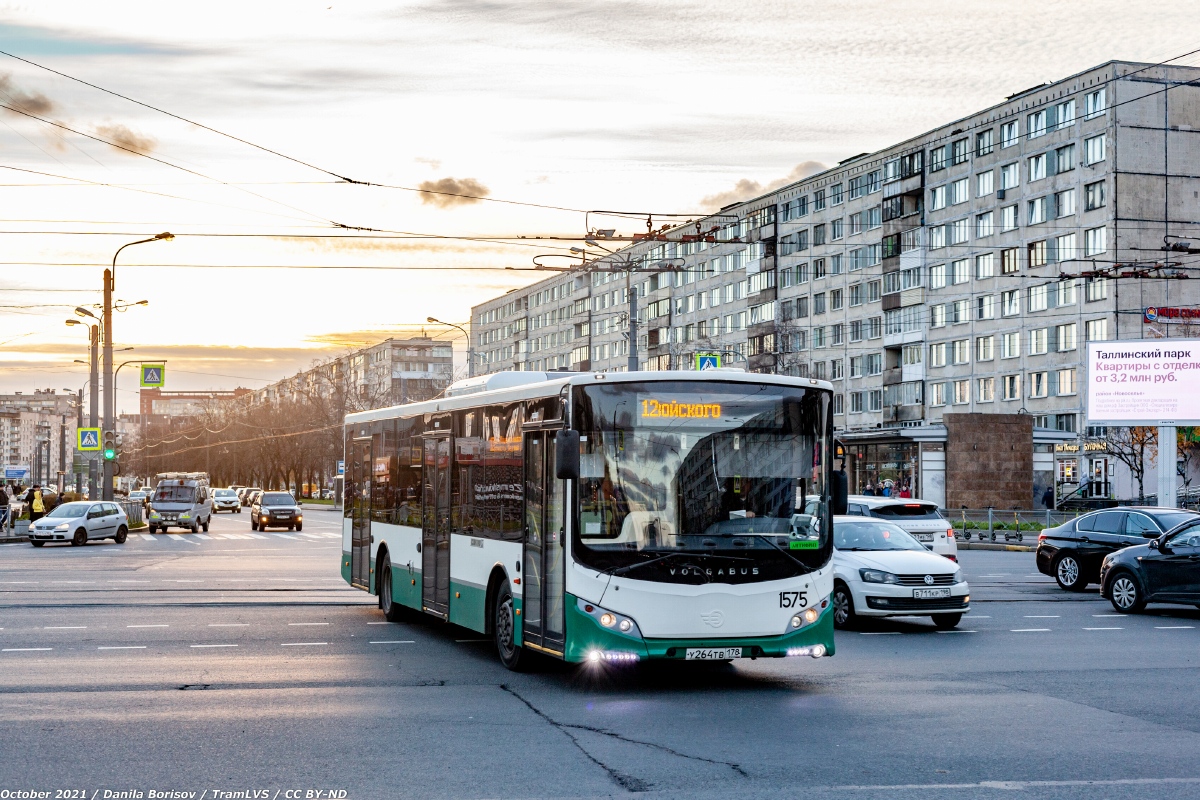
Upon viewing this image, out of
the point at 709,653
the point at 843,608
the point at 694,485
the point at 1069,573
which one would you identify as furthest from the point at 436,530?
the point at 1069,573

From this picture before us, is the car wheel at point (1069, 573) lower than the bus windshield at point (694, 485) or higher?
lower

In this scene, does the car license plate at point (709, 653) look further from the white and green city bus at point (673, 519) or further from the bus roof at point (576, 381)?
the bus roof at point (576, 381)

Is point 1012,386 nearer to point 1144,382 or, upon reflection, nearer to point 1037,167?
point 1037,167

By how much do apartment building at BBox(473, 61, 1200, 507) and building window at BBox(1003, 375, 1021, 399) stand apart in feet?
0.29

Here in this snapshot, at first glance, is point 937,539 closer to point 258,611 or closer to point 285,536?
point 258,611

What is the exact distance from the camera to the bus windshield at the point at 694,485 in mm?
11977

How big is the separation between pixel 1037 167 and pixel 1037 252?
436 cm

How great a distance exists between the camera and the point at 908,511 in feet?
84.0

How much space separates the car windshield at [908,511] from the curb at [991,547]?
1582cm

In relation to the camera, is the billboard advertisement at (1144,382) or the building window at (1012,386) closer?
the billboard advertisement at (1144,382)

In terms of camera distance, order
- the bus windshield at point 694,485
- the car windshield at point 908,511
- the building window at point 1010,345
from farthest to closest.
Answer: the building window at point 1010,345 < the car windshield at point 908,511 < the bus windshield at point 694,485

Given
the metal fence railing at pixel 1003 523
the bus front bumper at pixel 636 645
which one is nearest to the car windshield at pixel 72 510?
the metal fence railing at pixel 1003 523

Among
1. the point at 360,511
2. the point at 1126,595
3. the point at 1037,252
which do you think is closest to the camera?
the point at 360,511

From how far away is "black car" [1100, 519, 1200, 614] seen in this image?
773 inches
